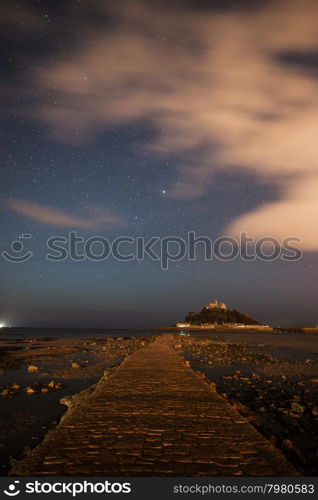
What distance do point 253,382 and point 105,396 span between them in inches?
396

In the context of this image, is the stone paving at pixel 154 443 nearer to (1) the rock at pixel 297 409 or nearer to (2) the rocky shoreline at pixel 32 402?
(2) the rocky shoreline at pixel 32 402

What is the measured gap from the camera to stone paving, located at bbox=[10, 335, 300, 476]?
4699mm

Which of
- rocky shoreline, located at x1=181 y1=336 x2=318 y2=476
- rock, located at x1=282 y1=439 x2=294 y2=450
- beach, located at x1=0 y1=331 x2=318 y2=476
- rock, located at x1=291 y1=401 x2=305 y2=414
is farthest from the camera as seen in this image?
rock, located at x1=291 y1=401 x2=305 y2=414

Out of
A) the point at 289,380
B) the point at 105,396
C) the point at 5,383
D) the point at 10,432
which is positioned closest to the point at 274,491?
the point at 105,396

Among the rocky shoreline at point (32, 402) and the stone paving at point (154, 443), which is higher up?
the stone paving at point (154, 443)

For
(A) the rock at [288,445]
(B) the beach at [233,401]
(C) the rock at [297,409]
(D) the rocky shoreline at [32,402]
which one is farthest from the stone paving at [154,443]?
(C) the rock at [297,409]

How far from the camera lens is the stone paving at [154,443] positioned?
4699 millimetres

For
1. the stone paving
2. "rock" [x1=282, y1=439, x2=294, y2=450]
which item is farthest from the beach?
the stone paving

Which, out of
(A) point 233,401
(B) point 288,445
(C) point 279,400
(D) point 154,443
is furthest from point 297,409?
(D) point 154,443

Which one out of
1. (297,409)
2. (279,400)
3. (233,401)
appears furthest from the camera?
(279,400)

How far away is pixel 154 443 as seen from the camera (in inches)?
221

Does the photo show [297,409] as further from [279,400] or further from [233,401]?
[233,401]

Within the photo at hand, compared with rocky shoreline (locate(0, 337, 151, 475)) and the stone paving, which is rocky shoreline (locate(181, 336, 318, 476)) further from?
rocky shoreline (locate(0, 337, 151, 475))

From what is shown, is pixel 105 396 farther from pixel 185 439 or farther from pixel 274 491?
pixel 274 491
